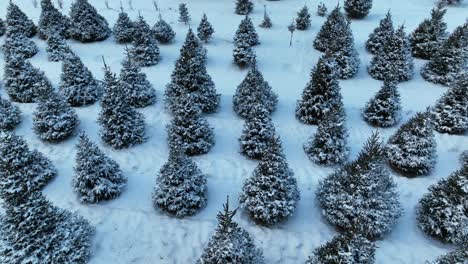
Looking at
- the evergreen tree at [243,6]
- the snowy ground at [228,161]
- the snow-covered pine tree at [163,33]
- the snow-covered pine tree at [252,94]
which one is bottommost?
the snowy ground at [228,161]

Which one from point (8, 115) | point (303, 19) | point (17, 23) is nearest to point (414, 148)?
point (303, 19)

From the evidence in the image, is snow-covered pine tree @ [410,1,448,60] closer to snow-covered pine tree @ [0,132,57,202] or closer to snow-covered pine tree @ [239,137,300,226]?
snow-covered pine tree @ [239,137,300,226]

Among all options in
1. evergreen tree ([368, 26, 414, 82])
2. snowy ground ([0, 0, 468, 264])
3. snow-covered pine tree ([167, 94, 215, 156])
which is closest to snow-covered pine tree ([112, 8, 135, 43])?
snowy ground ([0, 0, 468, 264])

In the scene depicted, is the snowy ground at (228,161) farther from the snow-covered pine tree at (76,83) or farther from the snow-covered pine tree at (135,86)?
the snow-covered pine tree at (135,86)

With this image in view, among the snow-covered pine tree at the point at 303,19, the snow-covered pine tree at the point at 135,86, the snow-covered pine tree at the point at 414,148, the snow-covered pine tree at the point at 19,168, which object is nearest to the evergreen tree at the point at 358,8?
the snow-covered pine tree at the point at 303,19

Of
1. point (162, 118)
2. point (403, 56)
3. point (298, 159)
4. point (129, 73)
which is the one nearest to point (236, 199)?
point (298, 159)

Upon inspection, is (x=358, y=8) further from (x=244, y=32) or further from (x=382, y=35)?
(x=244, y=32)

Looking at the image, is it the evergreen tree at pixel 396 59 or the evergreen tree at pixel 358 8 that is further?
the evergreen tree at pixel 358 8
